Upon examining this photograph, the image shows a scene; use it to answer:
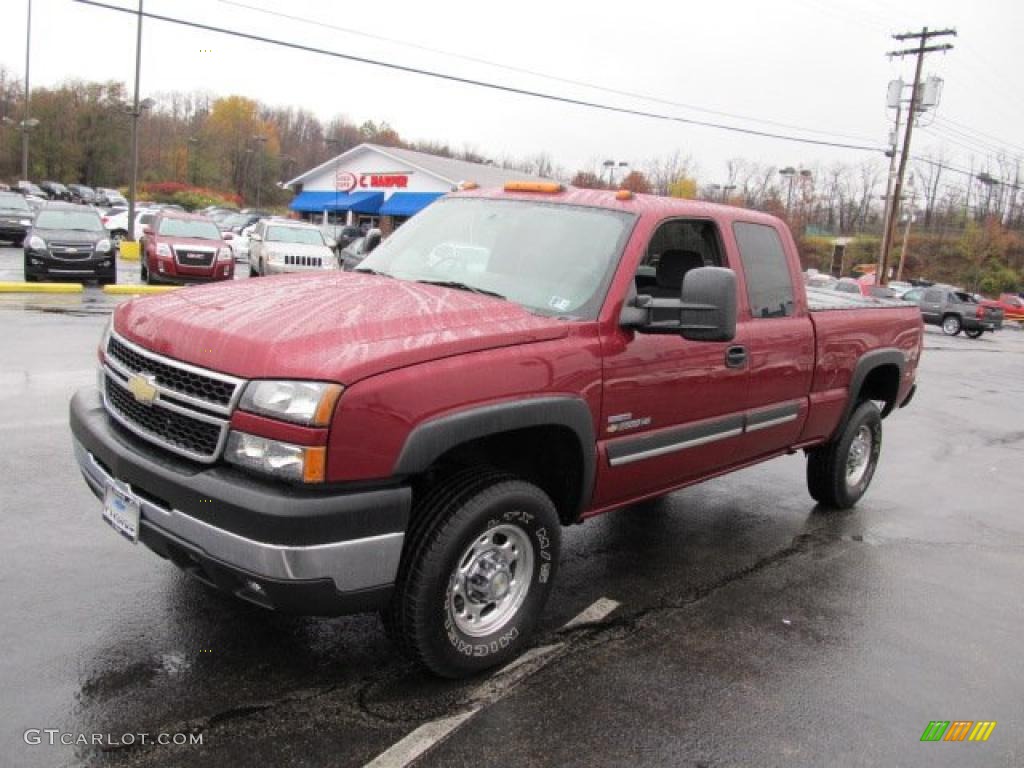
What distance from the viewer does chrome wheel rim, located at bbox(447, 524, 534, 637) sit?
342cm

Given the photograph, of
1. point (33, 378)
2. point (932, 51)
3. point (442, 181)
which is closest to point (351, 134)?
point (442, 181)

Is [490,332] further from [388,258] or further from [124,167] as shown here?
[124,167]

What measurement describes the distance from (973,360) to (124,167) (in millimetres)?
77867

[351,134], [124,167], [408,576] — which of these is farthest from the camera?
[351,134]

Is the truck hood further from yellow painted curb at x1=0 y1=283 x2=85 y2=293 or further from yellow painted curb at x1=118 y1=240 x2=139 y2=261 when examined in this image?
yellow painted curb at x1=118 y1=240 x2=139 y2=261

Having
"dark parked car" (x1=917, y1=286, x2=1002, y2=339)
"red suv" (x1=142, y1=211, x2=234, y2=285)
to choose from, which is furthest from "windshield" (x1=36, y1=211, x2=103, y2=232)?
"dark parked car" (x1=917, y1=286, x2=1002, y2=339)

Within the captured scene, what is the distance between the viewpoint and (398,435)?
2.98 metres

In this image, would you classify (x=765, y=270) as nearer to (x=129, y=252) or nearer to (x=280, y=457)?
(x=280, y=457)

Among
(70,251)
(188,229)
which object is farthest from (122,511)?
(188,229)

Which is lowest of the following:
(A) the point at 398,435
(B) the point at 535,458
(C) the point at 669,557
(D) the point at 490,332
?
(C) the point at 669,557

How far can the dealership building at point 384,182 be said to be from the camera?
1716 inches

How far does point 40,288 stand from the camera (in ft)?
53.6

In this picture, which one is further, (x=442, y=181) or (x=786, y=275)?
(x=442, y=181)

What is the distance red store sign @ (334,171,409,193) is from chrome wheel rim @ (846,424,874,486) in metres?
41.0
